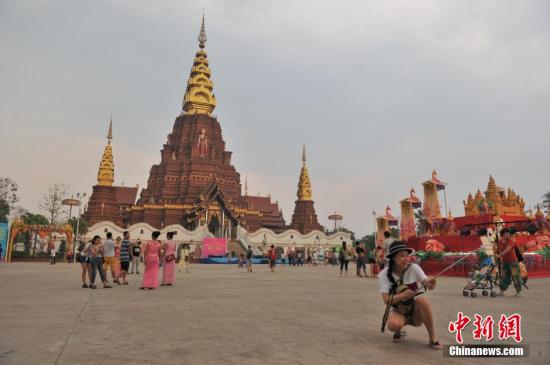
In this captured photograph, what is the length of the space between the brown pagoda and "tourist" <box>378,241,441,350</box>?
143ft

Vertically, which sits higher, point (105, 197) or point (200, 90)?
point (200, 90)

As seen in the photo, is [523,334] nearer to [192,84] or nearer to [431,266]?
[431,266]

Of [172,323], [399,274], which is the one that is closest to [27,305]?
[172,323]

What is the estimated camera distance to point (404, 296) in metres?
4.06

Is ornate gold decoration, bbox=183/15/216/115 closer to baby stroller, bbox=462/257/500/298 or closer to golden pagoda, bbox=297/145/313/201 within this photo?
golden pagoda, bbox=297/145/313/201

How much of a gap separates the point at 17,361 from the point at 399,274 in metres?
3.65

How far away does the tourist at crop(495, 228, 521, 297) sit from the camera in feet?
28.0

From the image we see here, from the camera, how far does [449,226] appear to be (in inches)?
972

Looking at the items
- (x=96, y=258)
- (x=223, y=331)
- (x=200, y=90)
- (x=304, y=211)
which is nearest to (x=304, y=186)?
(x=304, y=211)

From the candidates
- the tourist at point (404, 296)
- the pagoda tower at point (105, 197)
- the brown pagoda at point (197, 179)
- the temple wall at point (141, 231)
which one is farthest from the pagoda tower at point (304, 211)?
the tourist at point (404, 296)

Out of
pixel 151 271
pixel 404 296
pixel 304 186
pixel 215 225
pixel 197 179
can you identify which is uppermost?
pixel 304 186

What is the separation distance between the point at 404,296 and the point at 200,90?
185 feet

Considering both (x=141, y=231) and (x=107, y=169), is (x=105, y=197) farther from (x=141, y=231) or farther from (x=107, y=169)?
(x=141, y=231)

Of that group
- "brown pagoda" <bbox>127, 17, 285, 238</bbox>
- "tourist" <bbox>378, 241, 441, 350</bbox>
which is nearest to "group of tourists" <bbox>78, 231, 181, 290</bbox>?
"tourist" <bbox>378, 241, 441, 350</bbox>
